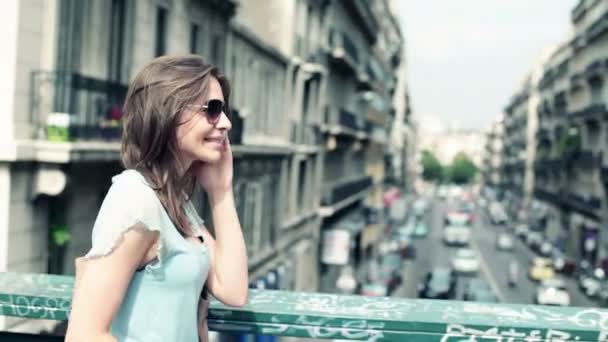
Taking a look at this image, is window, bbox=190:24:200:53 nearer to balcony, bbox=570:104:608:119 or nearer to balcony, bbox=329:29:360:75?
balcony, bbox=329:29:360:75

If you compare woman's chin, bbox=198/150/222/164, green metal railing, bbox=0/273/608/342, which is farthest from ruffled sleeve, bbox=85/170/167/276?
green metal railing, bbox=0/273/608/342

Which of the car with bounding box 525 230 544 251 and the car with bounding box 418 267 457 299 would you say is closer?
the car with bounding box 418 267 457 299

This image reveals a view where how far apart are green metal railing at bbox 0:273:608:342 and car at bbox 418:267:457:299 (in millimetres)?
28087

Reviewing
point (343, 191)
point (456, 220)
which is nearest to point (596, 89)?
point (456, 220)

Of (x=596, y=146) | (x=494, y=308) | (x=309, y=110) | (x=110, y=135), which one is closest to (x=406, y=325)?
(x=494, y=308)

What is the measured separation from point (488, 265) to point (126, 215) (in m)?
48.5

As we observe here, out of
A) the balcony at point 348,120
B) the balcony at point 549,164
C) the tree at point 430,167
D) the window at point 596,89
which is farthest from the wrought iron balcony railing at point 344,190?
the tree at point 430,167

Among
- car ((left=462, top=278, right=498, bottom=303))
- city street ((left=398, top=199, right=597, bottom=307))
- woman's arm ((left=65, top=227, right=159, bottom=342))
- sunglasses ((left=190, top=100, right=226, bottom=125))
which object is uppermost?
sunglasses ((left=190, top=100, right=226, bottom=125))

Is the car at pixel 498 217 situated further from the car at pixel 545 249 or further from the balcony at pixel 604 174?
the balcony at pixel 604 174

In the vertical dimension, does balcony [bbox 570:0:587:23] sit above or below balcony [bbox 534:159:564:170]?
above

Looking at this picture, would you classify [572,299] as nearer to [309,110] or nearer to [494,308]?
[309,110]

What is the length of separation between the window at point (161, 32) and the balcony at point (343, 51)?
1764 cm

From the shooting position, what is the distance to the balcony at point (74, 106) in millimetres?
9375

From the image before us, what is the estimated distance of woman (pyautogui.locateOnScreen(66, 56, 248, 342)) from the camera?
6.56 feet
